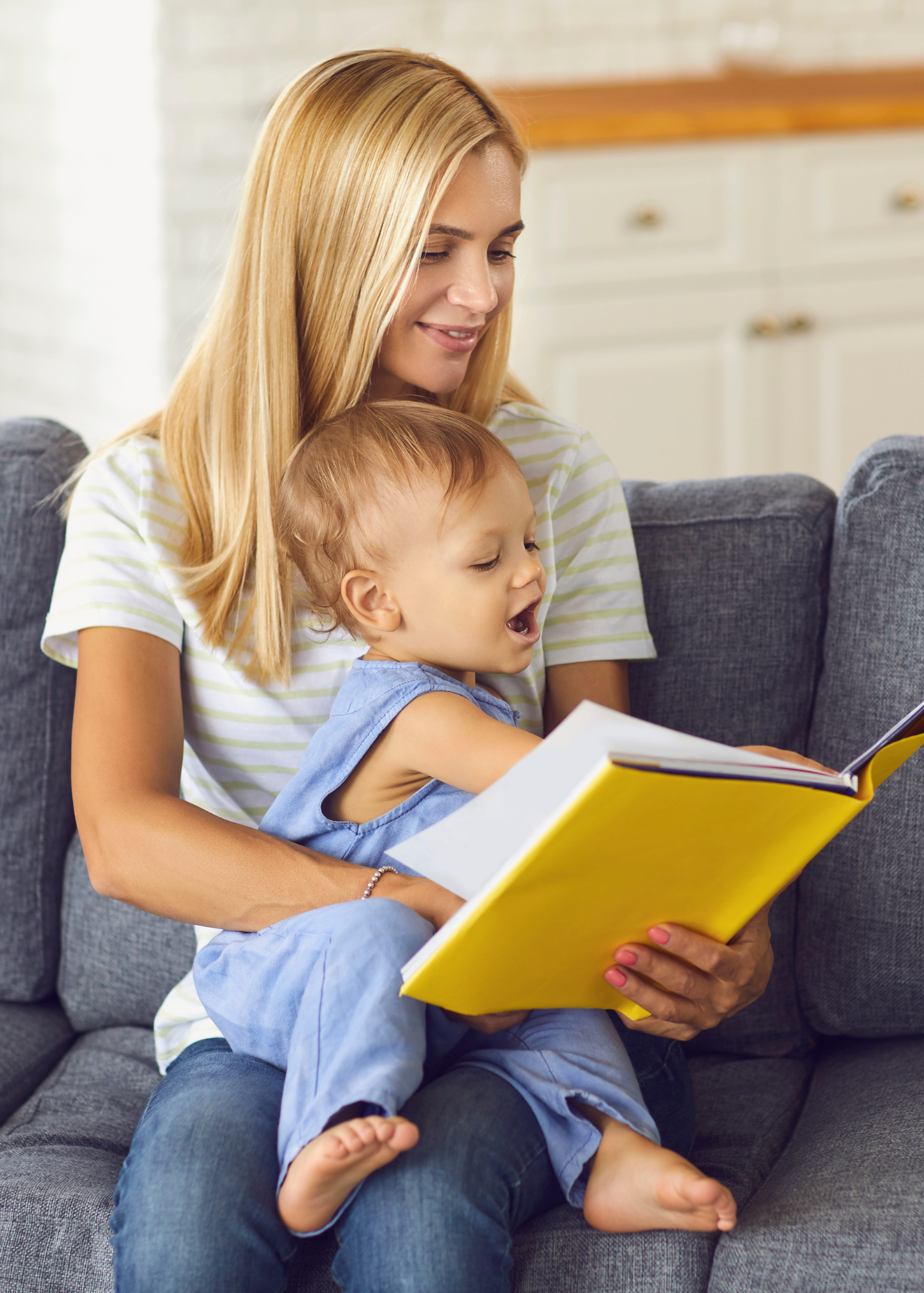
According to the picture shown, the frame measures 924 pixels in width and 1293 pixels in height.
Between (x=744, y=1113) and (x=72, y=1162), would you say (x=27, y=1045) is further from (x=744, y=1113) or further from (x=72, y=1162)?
(x=744, y=1113)

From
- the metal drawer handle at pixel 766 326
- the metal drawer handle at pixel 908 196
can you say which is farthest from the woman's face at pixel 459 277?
the metal drawer handle at pixel 908 196

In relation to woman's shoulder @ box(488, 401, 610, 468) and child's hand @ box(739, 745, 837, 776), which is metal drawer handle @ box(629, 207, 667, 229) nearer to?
woman's shoulder @ box(488, 401, 610, 468)

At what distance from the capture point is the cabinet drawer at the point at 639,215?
2.89 meters

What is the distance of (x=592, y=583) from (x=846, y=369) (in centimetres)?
206

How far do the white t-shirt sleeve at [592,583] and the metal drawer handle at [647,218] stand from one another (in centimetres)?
185

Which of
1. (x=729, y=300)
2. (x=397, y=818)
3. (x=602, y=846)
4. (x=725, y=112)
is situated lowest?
(x=397, y=818)

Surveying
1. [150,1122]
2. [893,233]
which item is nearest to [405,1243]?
[150,1122]

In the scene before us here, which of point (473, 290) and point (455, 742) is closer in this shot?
point (455, 742)

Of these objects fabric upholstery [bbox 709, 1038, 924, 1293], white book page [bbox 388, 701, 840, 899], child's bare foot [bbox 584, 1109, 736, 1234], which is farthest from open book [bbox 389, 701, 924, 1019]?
fabric upholstery [bbox 709, 1038, 924, 1293]

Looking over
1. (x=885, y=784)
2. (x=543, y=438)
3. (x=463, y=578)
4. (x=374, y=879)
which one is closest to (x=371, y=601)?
(x=463, y=578)

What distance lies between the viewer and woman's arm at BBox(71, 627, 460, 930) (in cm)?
100

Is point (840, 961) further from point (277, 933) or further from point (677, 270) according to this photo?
point (677, 270)

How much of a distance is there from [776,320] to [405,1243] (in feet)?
8.40

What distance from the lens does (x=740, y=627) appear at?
130cm
